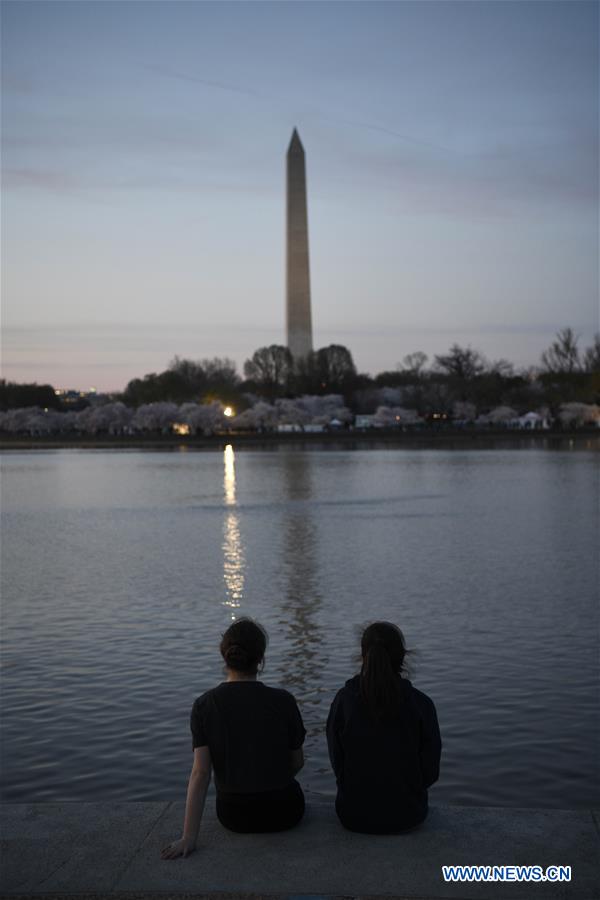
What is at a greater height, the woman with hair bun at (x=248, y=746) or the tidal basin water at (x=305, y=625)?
the woman with hair bun at (x=248, y=746)

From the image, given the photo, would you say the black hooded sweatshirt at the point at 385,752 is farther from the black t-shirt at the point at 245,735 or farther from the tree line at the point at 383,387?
the tree line at the point at 383,387

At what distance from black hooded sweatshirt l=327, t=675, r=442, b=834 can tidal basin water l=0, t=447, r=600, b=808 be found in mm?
1401

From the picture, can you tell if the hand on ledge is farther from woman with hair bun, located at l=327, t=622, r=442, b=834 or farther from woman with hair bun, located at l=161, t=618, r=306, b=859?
woman with hair bun, located at l=327, t=622, r=442, b=834

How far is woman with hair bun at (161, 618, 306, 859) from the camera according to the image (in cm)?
498

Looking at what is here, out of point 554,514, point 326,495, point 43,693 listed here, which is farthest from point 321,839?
point 326,495

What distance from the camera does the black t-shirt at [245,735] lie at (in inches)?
198

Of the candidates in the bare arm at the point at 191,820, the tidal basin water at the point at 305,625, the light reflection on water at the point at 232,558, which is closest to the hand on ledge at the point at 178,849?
the bare arm at the point at 191,820

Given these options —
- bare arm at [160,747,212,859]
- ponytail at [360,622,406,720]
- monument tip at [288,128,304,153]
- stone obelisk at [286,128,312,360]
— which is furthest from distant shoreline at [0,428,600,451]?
bare arm at [160,747,212,859]

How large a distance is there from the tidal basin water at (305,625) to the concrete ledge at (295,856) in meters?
1.70

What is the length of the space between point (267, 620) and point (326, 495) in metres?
23.6

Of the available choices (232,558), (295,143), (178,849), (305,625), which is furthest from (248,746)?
(295,143)

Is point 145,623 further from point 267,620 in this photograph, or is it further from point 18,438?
point 18,438

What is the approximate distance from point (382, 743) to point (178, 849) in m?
1.01

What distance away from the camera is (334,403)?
→ 138875mm
